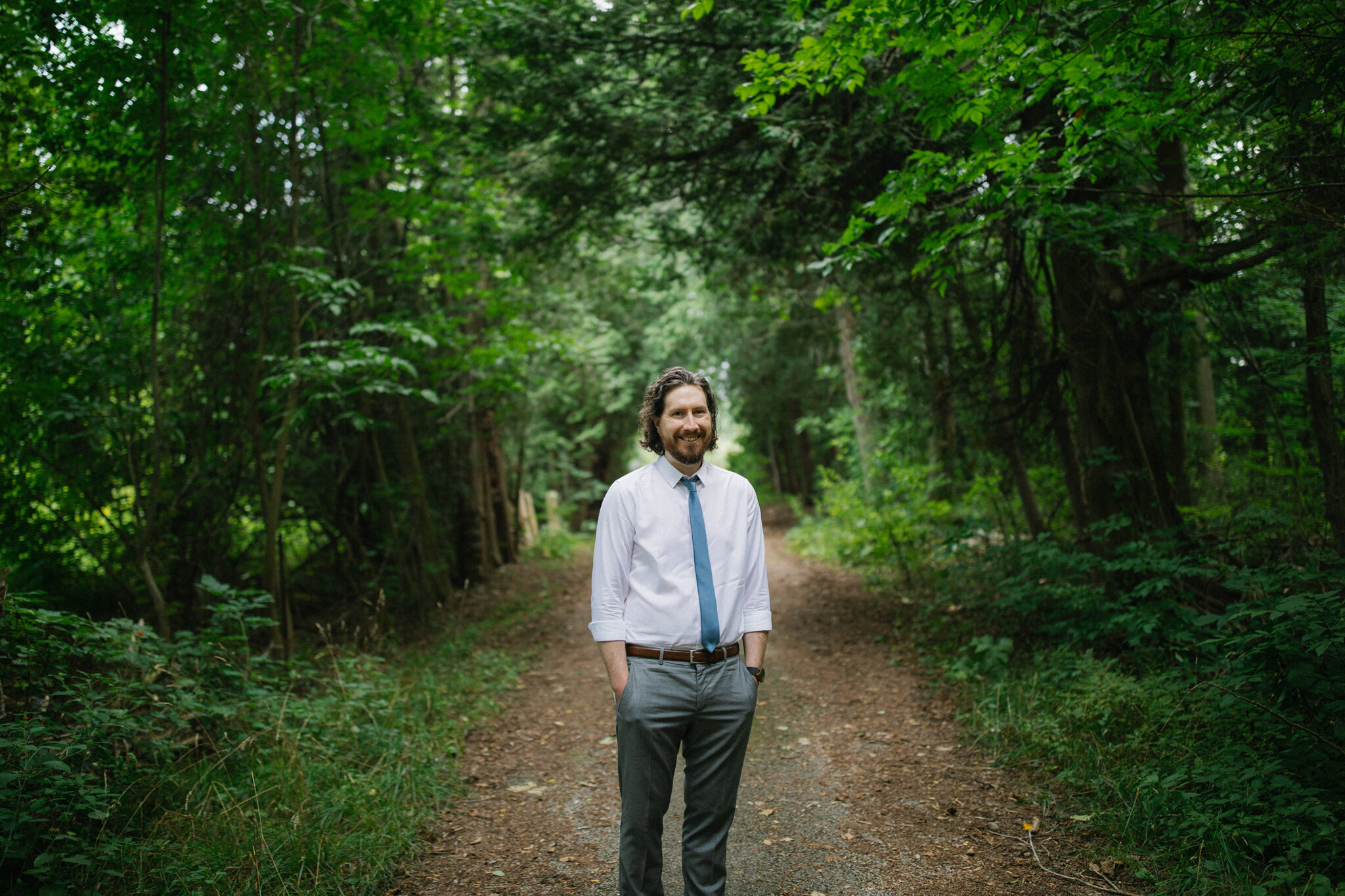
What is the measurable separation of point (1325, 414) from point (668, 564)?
4.76 meters

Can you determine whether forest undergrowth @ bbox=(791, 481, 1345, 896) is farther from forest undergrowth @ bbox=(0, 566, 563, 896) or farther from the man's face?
forest undergrowth @ bbox=(0, 566, 563, 896)

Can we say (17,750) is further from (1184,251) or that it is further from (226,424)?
(1184,251)

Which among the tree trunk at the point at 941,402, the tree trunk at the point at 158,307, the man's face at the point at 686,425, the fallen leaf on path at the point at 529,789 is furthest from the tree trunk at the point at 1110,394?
the tree trunk at the point at 158,307

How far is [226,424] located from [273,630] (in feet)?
6.88

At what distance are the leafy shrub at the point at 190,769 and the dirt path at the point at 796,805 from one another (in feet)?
1.27

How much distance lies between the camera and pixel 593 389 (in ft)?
55.8

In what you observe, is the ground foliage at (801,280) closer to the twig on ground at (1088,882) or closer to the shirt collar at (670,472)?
the twig on ground at (1088,882)

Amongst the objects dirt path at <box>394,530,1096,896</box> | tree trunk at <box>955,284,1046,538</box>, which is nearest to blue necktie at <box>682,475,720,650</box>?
dirt path at <box>394,530,1096,896</box>

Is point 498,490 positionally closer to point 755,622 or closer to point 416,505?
point 416,505

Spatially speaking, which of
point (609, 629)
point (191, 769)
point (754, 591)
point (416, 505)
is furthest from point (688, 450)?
point (416, 505)

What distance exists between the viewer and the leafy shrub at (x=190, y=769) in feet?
10.4

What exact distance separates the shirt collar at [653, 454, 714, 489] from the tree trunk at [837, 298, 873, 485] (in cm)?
1105

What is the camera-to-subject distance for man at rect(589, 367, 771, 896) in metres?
2.67

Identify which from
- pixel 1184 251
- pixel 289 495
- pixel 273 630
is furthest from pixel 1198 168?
pixel 289 495
